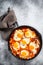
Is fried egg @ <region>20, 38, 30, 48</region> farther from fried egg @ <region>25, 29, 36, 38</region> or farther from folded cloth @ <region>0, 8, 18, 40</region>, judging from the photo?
folded cloth @ <region>0, 8, 18, 40</region>

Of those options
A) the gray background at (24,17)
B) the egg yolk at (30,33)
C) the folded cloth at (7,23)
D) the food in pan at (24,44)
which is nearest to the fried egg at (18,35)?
the food in pan at (24,44)

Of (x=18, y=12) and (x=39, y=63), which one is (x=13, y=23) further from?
(x=39, y=63)

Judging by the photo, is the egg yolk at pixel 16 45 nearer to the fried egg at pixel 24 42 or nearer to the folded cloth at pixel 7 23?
the fried egg at pixel 24 42

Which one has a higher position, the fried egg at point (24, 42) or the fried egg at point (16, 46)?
the fried egg at point (24, 42)

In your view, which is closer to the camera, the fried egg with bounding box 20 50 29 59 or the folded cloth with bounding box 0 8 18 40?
the fried egg with bounding box 20 50 29 59

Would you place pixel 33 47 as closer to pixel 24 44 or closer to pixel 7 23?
pixel 24 44

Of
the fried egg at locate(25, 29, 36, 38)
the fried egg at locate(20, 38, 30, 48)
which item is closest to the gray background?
the fried egg at locate(25, 29, 36, 38)
